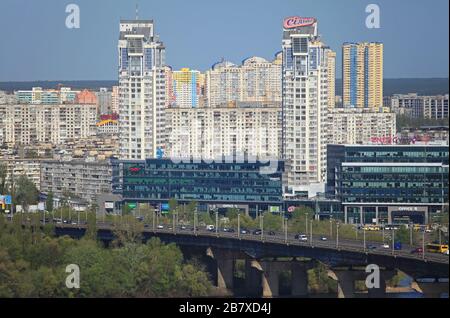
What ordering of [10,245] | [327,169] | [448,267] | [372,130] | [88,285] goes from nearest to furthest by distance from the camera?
[448,267] → [88,285] → [10,245] → [327,169] → [372,130]

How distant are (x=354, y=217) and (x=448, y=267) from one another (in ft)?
43.3

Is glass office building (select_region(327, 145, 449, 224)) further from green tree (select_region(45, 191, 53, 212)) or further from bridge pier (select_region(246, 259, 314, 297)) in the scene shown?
bridge pier (select_region(246, 259, 314, 297))

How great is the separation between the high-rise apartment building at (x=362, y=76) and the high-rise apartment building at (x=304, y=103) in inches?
542

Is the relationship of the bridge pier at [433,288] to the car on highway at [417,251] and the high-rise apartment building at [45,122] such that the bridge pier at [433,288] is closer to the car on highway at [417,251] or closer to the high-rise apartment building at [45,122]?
the car on highway at [417,251]

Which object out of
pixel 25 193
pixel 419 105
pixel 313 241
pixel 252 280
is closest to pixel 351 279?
pixel 252 280

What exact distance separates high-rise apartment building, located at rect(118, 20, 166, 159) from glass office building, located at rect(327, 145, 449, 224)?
19.4 ft

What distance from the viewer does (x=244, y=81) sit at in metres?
55.2

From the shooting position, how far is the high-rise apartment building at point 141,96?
3831 centimetres

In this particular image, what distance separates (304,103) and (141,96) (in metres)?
3.62

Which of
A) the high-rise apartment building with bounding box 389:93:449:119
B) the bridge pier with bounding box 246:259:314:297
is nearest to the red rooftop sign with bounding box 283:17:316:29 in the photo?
the high-rise apartment building with bounding box 389:93:449:119

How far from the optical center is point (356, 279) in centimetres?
2295
